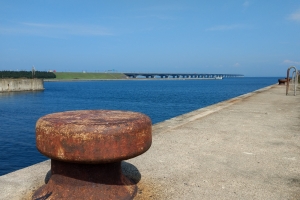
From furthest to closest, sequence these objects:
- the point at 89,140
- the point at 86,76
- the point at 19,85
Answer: the point at 86,76 → the point at 19,85 → the point at 89,140

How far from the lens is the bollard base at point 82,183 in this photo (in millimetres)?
2627

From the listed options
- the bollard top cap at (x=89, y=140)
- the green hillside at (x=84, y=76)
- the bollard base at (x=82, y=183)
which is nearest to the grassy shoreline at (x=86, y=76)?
the green hillside at (x=84, y=76)

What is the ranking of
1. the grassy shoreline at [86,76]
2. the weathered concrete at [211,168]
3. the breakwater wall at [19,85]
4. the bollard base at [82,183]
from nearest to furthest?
the bollard base at [82,183], the weathered concrete at [211,168], the breakwater wall at [19,85], the grassy shoreline at [86,76]

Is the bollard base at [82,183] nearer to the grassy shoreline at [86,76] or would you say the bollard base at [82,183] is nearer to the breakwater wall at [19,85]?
the breakwater wall at [19,85]

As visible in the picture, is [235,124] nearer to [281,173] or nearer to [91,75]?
[281,173]

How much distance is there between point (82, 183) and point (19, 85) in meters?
53.5

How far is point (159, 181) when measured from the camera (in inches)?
123

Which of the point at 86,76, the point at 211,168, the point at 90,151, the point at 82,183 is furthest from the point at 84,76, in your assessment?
the point at 90,151

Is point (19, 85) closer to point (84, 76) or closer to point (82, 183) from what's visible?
point (82, 183)

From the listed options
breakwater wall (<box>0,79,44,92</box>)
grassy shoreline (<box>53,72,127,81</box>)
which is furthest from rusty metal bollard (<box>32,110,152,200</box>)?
grassy shoreline (<box>53,72,127,81</box>)

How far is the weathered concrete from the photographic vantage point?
114 inches

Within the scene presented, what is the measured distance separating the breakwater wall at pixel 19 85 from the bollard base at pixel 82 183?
49658mm

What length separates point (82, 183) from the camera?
2.63m

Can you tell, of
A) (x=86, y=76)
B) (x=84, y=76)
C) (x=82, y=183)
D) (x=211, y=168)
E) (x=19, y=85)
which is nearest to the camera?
(x=82, y=183)
